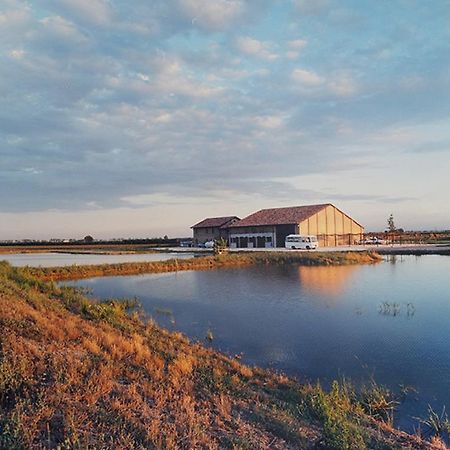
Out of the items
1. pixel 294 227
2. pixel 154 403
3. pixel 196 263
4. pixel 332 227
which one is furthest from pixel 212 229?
pixel 154 403

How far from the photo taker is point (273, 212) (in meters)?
58.7

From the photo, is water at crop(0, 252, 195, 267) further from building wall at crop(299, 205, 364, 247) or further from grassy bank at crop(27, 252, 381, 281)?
building wall at crop(299, 205, 364, 247)

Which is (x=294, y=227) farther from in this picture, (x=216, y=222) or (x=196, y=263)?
(x=196, y=263)

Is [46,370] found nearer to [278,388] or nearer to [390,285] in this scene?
[278,388]

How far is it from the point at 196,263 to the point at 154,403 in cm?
2832

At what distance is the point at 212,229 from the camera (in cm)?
6291

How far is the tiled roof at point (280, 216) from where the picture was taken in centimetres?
5272

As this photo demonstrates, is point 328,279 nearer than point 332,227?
Yes

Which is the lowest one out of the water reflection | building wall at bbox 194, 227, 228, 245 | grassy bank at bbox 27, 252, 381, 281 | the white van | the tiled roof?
the water reflection

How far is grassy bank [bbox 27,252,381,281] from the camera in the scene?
28.2 m

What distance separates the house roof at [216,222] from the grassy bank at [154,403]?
52530 mm

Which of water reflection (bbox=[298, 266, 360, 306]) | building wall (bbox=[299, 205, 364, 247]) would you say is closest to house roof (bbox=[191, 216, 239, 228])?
building wall (bbox=[299, 205, 364, 247])

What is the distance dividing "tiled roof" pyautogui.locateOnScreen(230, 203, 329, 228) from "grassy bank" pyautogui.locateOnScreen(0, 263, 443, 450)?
44232 millimetres

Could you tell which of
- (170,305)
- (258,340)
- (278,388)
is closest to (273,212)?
(170,305)
